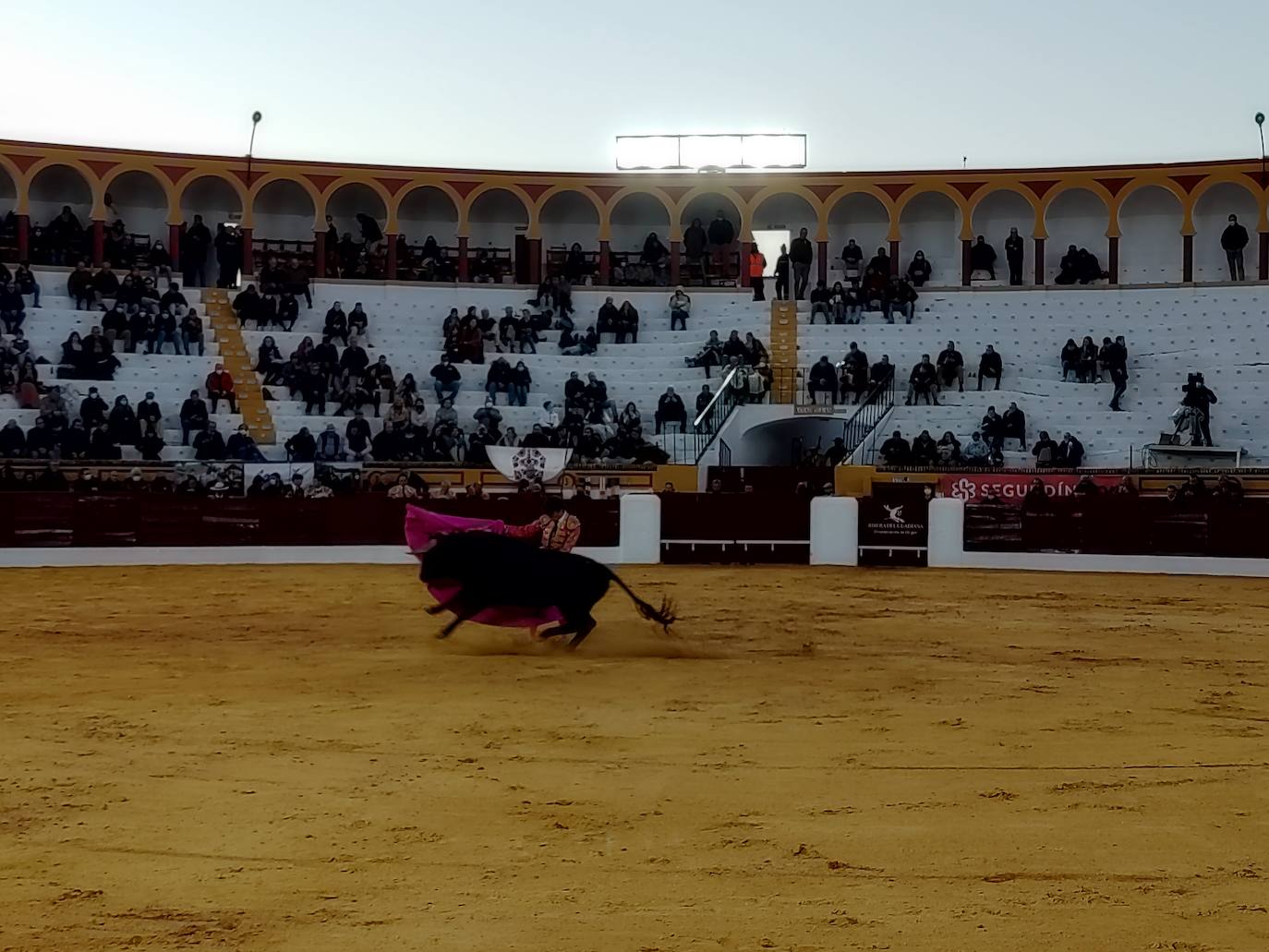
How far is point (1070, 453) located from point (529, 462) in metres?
9.55

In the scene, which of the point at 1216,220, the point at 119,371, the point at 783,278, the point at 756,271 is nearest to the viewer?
the point at 119,371

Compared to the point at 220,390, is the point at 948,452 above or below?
below

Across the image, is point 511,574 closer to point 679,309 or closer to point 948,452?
point 948,452

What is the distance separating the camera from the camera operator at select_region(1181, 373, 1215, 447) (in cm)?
2250

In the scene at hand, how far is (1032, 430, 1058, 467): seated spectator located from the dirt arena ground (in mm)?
11078

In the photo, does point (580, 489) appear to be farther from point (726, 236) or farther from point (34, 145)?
point (34, 145)

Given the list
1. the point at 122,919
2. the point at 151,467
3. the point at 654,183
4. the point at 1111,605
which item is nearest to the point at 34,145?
the point at 151,467

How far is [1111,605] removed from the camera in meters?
14.1

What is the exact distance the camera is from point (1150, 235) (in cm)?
3072

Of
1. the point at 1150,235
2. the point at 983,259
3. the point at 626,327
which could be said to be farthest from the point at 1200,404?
the point at 626,327

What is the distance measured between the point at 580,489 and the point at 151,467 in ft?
22.5

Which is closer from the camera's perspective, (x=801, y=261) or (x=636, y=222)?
(x=801, y=261)

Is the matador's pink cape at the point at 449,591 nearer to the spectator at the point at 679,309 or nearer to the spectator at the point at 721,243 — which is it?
the spectator at the point at 679,309

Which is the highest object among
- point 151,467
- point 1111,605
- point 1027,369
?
point 1027,369
